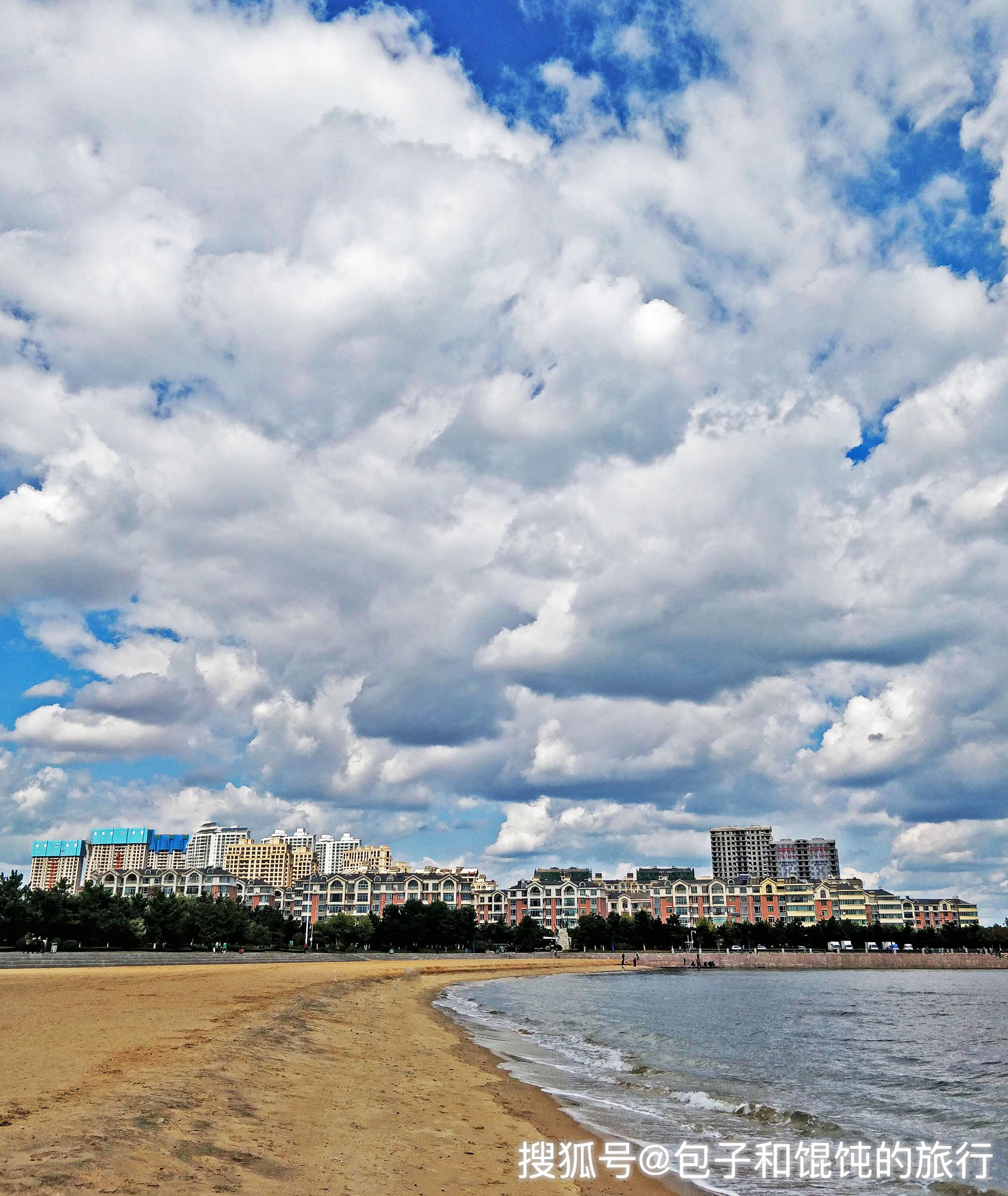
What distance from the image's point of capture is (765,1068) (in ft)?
116

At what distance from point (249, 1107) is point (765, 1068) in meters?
26.0

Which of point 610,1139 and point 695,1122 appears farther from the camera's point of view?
point 695,1122

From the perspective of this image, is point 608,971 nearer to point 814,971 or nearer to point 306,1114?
point 814,971

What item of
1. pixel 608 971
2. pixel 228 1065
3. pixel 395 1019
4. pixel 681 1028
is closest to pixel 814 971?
pixel 608 971

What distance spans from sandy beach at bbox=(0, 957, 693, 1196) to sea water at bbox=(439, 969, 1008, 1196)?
8.17 feet

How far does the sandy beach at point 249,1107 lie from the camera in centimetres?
1184

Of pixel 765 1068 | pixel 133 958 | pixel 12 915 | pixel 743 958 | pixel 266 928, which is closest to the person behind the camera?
pixel 765 1068

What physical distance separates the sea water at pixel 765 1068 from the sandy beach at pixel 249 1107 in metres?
2.49

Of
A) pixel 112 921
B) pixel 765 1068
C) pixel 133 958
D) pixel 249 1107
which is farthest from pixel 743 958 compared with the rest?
pixel 249 1107

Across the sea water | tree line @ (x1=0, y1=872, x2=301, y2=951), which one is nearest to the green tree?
tree line @ (x1=0, y1=872, x2=301, y2=951)

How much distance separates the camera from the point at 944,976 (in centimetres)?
14862

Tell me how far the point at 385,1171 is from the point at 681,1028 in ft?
135

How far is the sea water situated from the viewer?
21234 mm

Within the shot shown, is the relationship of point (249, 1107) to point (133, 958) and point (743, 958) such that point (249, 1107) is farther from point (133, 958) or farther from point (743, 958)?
point (743, 958)
